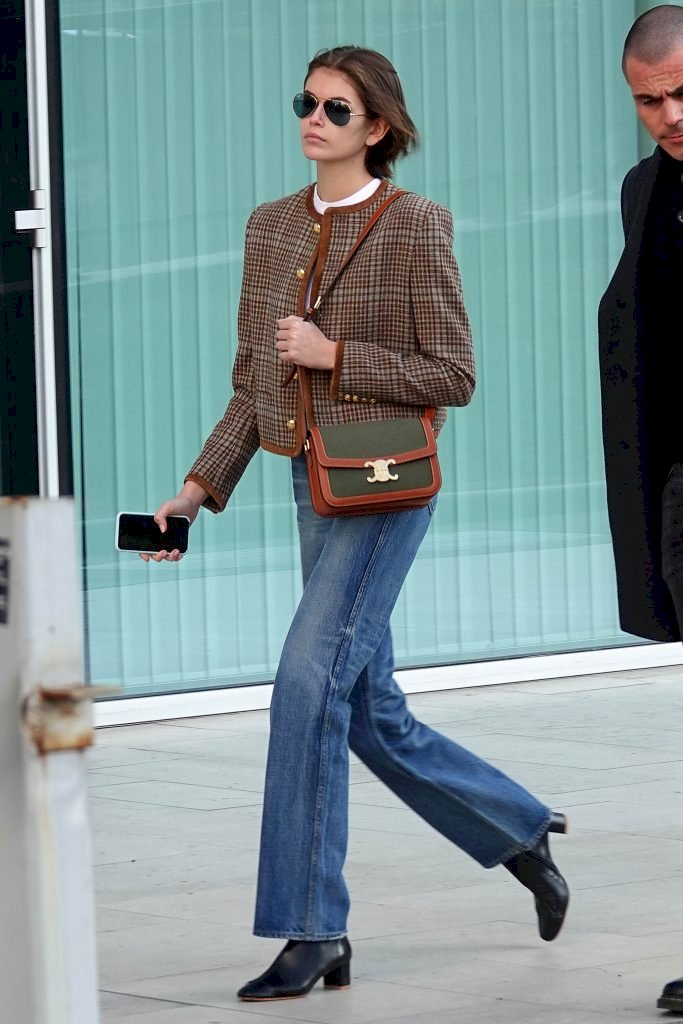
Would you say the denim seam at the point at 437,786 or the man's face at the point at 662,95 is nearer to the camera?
the man's face at the point at 662,95

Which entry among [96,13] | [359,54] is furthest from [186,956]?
[96,13]

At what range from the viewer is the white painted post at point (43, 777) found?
2195 mm

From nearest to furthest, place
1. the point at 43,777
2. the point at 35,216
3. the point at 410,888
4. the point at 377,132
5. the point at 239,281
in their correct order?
the point at 43,777 < the point at 377,132 < the point at 410,888 < the point at 35,216 < the point at 239,281

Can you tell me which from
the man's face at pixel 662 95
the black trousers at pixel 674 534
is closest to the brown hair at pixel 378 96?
the man's face at pixel 662 95

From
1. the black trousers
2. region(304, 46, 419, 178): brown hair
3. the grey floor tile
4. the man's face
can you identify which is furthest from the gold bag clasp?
the grey floor tile

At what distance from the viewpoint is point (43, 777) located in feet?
7.29

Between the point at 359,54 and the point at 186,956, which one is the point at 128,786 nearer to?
the point at 186,956

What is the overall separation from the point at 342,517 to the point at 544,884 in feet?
3.15

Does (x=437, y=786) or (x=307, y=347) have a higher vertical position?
(x=307, y=347)

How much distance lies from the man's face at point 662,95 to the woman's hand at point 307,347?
2.62 feet

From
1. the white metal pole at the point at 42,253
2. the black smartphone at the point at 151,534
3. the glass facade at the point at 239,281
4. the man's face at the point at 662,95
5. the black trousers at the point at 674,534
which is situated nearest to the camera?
the man's face at the point at 662,95

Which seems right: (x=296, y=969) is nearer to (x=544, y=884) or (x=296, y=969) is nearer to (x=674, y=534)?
(x=544, y=884)

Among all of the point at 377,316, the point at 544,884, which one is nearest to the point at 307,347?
the point at 377,316

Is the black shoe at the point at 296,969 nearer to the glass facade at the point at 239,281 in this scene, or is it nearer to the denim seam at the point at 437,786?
the denim seam at the point at 437,786
